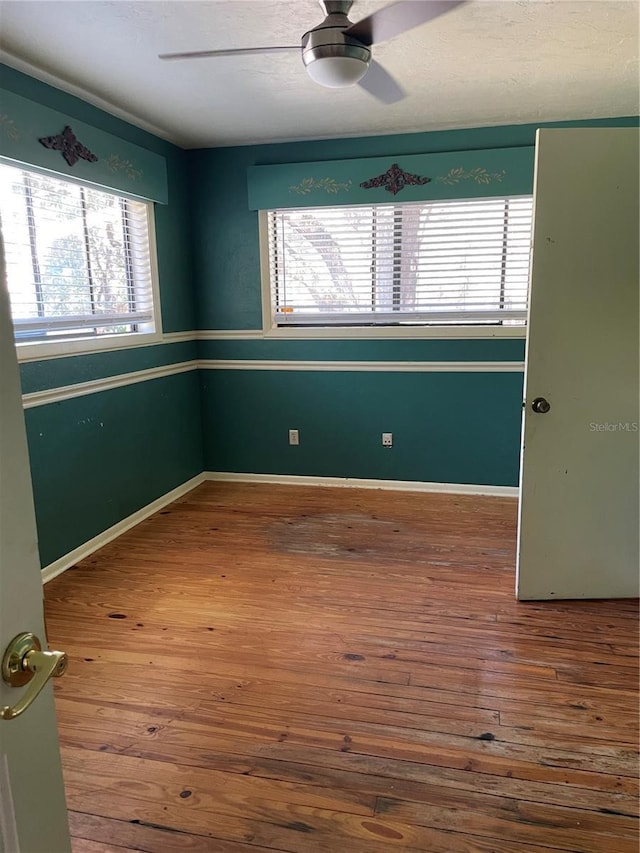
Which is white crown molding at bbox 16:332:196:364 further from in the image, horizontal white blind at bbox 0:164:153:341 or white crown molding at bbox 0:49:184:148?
white crown molding at bbox 0:49:184:148

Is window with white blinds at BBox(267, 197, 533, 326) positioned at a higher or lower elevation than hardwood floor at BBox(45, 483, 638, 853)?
higher

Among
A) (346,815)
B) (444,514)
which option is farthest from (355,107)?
(346,815)

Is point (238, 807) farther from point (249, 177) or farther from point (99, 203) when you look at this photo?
point (249, 177)

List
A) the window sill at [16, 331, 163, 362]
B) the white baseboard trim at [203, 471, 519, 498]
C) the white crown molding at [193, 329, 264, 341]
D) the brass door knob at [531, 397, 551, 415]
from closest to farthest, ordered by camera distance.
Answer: the brass door knob at [531, 397, 551, 415]
the window sill at [16, 331, 163, 362]
the white baseboard trim at [203, 471, 519, 498]
the white crown molding at [193, 329, 264, 341]

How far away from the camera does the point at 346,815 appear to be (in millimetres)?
1589

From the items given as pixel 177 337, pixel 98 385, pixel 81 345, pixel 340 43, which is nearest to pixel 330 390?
pixel 177 337

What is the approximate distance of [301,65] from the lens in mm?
2670

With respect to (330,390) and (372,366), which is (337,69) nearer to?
(372,366)

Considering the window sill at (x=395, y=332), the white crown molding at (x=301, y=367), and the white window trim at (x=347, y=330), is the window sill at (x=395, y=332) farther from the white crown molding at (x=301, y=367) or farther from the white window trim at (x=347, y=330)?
the white crown molding at (x=301, y=367)

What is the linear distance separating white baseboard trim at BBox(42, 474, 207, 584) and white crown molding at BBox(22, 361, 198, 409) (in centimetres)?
83

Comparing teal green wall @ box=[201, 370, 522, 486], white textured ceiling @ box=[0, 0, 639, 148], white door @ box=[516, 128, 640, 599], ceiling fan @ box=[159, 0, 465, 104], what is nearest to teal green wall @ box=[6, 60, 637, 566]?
teal green wall @ box=[201, 370, 522, 486]

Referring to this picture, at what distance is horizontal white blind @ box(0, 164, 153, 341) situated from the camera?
9.19 feet

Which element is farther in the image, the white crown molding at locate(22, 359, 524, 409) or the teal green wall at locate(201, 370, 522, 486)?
the teal green wall at locate(201, 370, 522, 486)

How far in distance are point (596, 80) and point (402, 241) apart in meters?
1.44
